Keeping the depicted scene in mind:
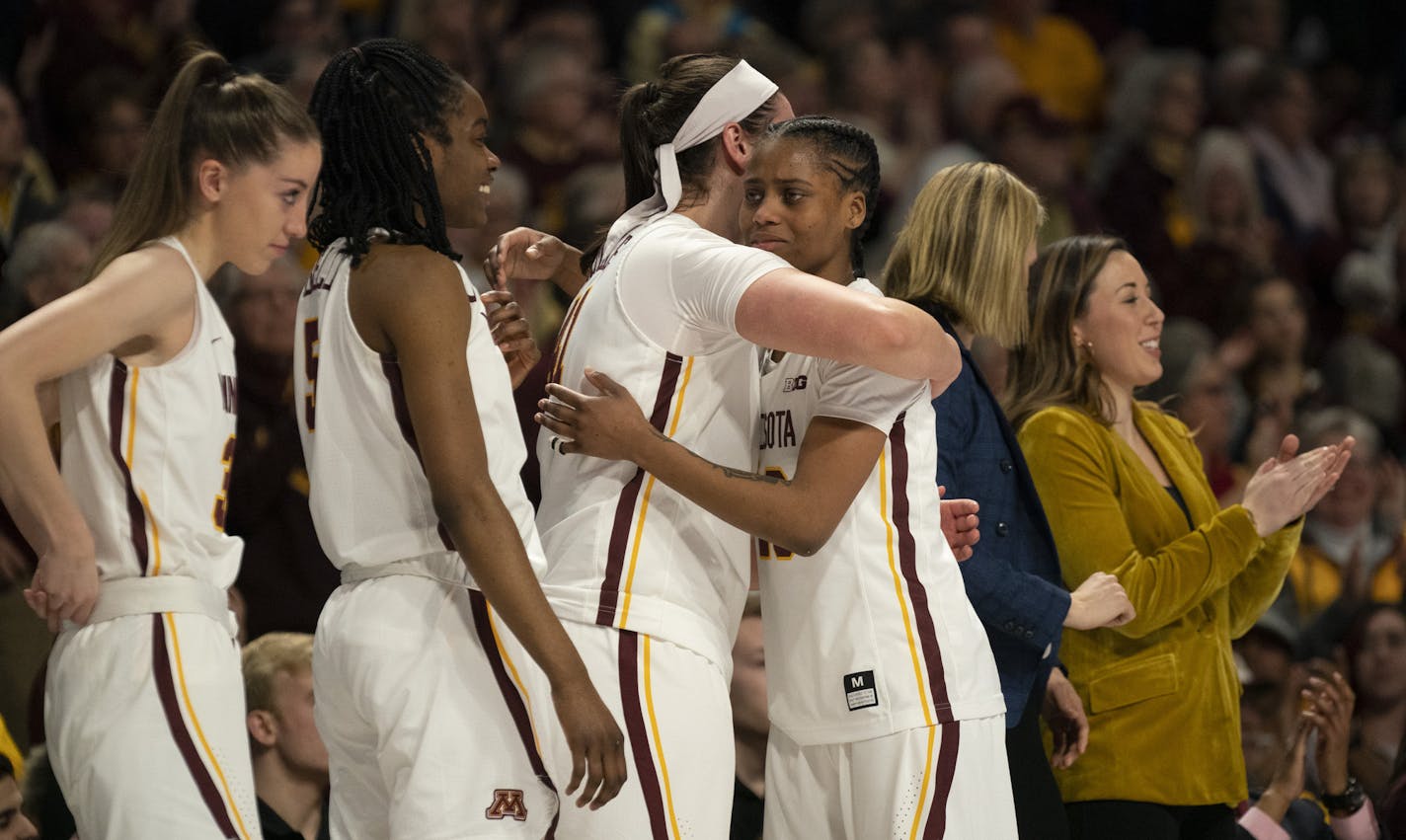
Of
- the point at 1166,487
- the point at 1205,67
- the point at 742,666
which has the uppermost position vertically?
the point at 1205,67

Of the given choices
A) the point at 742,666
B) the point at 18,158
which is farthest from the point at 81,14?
the point at 742,666

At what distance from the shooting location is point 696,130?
352 cm

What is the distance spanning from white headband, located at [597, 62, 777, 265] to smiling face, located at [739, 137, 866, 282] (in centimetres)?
10

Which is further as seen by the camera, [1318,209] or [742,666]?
[1318,209]

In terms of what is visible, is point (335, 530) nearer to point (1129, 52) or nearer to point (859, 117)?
point (859, 117)

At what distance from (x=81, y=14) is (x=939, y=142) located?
4657 millimetres

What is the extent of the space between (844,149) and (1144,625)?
1.49 meters

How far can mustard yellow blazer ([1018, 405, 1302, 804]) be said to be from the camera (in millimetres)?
4332

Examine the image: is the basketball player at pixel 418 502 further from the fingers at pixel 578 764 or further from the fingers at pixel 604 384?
the fingers at pixel 604 384

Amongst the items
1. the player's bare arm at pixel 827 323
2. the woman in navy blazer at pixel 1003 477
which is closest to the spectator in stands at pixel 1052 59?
the woman in navy blazer at pixel 1003 477

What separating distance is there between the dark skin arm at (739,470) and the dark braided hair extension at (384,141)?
37 centimetres

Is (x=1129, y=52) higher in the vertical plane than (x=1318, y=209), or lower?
higher

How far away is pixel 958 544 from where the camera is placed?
381 centimetres

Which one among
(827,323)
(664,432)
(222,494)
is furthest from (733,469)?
(222,494)
